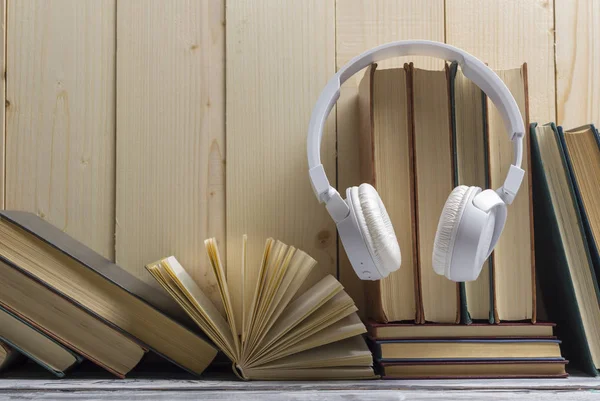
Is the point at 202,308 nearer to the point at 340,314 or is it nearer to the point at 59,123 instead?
the point at 340,314

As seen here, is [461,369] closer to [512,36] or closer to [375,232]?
[375,232]

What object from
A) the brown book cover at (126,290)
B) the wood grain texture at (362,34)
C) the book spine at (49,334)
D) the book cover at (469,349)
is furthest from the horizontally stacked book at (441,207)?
the book spine at (49,334)

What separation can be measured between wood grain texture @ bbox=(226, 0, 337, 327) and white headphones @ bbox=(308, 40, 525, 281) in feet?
0.69

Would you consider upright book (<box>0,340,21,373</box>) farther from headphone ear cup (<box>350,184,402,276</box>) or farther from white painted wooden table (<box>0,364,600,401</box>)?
headphone ear cup (<box>350,184,402,276</box>)

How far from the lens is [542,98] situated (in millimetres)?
851

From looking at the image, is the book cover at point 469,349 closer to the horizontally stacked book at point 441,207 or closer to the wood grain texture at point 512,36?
the horizontally stacked book at point 441,207

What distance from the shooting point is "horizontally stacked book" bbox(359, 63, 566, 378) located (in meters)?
0.67

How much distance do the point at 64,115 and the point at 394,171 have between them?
54 centimetres

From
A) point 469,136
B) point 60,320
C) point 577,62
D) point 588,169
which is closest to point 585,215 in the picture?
point 588,169

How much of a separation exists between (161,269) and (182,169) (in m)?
0.22

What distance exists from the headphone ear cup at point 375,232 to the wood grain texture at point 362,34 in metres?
0.24

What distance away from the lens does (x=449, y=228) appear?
58 cm

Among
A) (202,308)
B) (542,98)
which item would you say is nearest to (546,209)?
(542,98)

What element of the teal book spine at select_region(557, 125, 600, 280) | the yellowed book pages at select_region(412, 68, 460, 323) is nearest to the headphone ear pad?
the yellowed book pages at select_region(412, 68, 460, 323)
